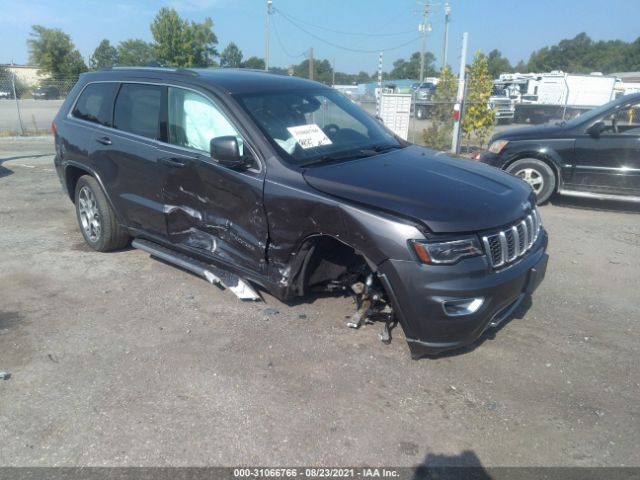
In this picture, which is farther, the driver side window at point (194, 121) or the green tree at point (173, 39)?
the green tree at point (173, 39)

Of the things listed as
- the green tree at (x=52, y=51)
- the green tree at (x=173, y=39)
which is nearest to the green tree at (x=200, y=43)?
the green tree at (x=173, y=39)

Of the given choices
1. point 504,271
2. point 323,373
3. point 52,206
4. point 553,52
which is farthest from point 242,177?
point 553,52

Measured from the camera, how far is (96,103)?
5.34 m

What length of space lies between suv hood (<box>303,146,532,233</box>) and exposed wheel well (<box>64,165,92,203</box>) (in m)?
3.26

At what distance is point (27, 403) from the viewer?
3.08 m

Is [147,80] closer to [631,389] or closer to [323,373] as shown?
[323,373]

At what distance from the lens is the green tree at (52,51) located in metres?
50.7

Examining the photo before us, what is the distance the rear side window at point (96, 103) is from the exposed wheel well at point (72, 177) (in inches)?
22.4

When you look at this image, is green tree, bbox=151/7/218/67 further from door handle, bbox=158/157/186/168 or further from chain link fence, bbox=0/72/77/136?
door handle, bbox=158/157/186/168

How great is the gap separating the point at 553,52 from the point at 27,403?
120191mm

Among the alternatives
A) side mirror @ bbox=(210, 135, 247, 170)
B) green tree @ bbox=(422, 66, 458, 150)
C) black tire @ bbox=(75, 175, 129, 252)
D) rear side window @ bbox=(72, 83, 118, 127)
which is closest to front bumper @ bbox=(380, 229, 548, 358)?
side mirror @ bbox=(210, 135, 247, 170)

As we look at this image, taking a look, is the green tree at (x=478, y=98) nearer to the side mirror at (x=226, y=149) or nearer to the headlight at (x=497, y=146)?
the headlight at (x=497, y=146)

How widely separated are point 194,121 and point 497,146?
18.1ft

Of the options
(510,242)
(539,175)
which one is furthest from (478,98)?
(510,242)
